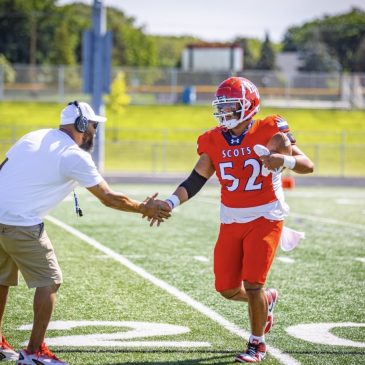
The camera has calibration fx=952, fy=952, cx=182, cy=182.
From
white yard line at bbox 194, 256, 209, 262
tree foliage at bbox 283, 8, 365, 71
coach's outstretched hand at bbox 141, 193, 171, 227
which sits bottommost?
white yard line at bbox 194, 256, 209, 262

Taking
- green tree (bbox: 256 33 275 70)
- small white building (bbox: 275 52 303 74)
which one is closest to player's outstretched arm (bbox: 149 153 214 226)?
green tree (bbox: 256 33 275 70)

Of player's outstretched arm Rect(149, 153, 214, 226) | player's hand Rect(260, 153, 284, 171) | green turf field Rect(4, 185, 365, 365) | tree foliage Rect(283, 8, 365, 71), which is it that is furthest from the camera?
tree foliage Rect(283, 8, 365, 71)

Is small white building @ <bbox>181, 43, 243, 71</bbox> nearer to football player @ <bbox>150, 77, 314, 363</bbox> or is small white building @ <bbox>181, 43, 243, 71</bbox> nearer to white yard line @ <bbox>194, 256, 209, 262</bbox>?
white yard line @ <bbox>194, 256, 209, 262</bbox>

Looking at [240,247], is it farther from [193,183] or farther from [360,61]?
[360,61]

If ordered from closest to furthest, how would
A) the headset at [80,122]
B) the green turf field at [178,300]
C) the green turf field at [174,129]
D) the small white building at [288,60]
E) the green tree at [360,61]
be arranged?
the headset at [80,122] < the green turf field at [178,300] < the green turf field at [174,129] < the green tree at [360,61] < the small white building at [288,60]

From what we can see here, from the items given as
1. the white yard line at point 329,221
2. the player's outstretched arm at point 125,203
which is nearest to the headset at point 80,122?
the player's outstretched arm at point 125,203

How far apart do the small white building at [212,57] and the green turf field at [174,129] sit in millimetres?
29399

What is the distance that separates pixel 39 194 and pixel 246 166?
1.40m

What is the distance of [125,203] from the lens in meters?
5.96

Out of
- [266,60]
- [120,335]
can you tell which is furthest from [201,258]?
[266,60]

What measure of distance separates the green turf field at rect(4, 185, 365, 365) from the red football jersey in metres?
1.00

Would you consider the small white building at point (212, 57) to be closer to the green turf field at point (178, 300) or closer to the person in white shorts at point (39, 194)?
the green turf field at point (178, 300)

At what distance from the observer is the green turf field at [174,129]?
36.8 m

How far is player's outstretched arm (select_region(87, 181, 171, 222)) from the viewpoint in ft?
19.0
